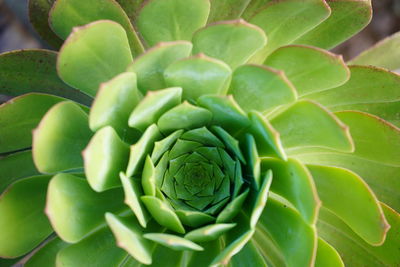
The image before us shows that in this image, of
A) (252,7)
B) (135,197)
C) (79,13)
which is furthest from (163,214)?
(252,7)

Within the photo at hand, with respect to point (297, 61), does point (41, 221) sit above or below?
below

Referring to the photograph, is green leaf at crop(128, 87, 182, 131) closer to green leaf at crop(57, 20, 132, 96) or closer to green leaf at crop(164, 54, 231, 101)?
green leaf at crop(164, 54, 231, 101)

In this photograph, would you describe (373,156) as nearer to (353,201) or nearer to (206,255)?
(353,201)

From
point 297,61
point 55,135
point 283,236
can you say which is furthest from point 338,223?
point 55,135

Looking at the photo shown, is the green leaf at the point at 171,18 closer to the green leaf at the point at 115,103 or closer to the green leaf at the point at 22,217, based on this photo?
the green leaf at the point at 115,103

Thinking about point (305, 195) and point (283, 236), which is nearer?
point (305, 195)

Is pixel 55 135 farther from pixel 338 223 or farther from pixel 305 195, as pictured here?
pixel 338 223
